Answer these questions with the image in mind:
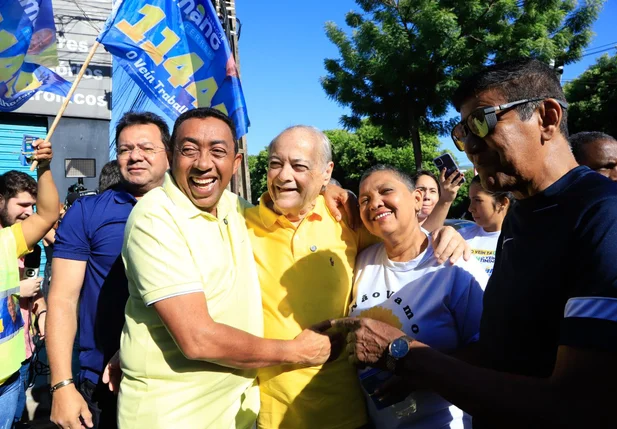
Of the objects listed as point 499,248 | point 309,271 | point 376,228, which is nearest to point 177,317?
point 309,271

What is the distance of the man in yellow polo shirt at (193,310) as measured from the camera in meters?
1.66

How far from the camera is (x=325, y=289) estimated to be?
7.30ft

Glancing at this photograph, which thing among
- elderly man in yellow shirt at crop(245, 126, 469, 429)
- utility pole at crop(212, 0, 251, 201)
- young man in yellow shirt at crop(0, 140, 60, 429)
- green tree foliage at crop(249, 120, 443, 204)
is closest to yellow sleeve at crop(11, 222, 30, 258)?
young man in yellow shirt at crop(0, 140, 60, 429)

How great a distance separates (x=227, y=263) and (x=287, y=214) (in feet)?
1.77

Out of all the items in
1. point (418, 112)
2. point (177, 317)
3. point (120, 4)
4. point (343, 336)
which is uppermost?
point (418, 112)

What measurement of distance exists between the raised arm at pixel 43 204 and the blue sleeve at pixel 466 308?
240cm

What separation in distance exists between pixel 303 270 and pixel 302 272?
0.01 metres

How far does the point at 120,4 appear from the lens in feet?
14.4

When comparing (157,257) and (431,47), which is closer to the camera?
(157,257)

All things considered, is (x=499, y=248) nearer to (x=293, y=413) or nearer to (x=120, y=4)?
(x=293, y=413)

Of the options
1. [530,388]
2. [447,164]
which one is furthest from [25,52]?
[530,388]

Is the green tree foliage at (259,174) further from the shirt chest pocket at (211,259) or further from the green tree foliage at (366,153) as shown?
the shirt chest pocket at (211,259)

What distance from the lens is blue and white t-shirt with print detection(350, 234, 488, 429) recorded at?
6.54ft

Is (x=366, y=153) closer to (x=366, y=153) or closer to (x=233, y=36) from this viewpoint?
(x=366, y=153)
